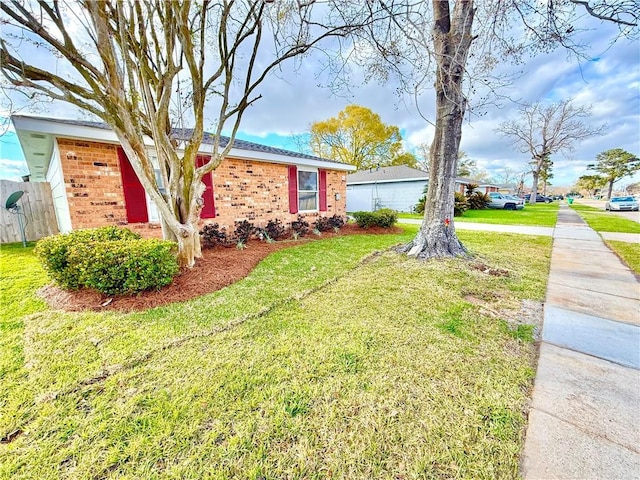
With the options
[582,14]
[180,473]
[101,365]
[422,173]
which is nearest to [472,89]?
[582,14]

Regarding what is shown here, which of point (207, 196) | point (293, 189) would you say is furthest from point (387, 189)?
point (207, 196)

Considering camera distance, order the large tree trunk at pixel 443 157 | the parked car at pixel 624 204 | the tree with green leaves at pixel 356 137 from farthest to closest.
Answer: the tree with green leaves at pixel 356 137 < the parked car at pixel 624 204 < the large tree trunk at pixel 443 157

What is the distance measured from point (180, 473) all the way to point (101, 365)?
1487 mm

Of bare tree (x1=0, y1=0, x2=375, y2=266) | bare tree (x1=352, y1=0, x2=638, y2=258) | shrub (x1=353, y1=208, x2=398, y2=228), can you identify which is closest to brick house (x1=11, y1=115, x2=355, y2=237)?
bare tree (x1=0, y1=0, x2=375, y2=266)

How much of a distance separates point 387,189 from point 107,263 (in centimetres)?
1887

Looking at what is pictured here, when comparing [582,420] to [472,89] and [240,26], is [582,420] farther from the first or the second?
[240,26]

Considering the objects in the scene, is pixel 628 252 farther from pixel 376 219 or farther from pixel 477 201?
pixel 477 201

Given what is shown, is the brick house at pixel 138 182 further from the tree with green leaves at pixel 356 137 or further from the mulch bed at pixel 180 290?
the tree with green leaves at pixel 356 137

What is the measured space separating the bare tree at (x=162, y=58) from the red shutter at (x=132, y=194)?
1.45 metres

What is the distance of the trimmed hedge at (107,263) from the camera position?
3441 millimetres

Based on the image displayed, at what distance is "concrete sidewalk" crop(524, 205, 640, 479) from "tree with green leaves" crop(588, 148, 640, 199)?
50982 millimetres

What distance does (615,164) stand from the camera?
37.5 m

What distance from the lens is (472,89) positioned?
395 cm

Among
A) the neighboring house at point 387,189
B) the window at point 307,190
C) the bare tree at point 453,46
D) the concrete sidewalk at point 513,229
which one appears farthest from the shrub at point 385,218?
the neighboring house at point 387,189
